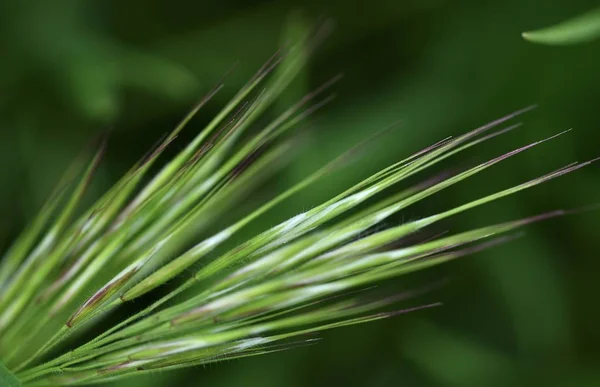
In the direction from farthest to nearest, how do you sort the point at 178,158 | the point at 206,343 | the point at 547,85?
the point at 547,85, the point at 178,158, the point at 206,343

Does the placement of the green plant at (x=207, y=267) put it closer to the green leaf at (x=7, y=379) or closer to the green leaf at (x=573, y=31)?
the green leaf at (x=7, y=379)

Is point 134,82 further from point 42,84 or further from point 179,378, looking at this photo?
point 179,378

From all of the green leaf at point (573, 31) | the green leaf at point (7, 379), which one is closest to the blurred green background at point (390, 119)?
the green leaf at point (573, 31)

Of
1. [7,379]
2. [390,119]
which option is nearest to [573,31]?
[390,119]

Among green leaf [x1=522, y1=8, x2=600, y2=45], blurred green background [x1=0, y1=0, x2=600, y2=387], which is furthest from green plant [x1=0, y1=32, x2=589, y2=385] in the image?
blurred green background [x1=0, y1=0, x2=600, y2=387]

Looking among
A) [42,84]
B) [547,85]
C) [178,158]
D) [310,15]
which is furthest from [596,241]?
[42,84]
